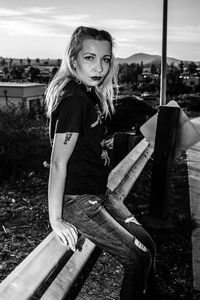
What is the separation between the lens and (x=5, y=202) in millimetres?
5805

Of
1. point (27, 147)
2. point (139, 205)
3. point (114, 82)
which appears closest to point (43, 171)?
point (27, 147)

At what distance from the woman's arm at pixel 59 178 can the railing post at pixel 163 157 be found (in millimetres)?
2591

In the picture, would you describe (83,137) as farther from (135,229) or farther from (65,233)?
(135,229)

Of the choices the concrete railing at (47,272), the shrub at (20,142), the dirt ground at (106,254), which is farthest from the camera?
the shrub at (20,142)

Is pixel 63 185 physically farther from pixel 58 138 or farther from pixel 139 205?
pixel 139 205

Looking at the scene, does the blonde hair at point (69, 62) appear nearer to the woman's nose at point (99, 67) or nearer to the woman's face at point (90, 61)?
the woman's face at point (90, 61)

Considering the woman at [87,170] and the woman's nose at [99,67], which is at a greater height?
the woman's nose at [99,67]

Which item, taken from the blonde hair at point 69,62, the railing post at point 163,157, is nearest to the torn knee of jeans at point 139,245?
the blonde hair at point 69,62

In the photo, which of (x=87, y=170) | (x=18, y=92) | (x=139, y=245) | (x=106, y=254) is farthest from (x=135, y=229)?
(x=18, y=92)

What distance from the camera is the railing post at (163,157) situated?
4.26 meters

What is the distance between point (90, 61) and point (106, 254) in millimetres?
2148

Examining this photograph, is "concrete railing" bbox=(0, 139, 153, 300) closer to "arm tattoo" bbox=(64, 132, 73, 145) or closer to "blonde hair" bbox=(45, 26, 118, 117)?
"arm tattoo" bbox=(64, 132, 73, 145)

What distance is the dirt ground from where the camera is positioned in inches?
123

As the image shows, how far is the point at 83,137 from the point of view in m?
1.99
